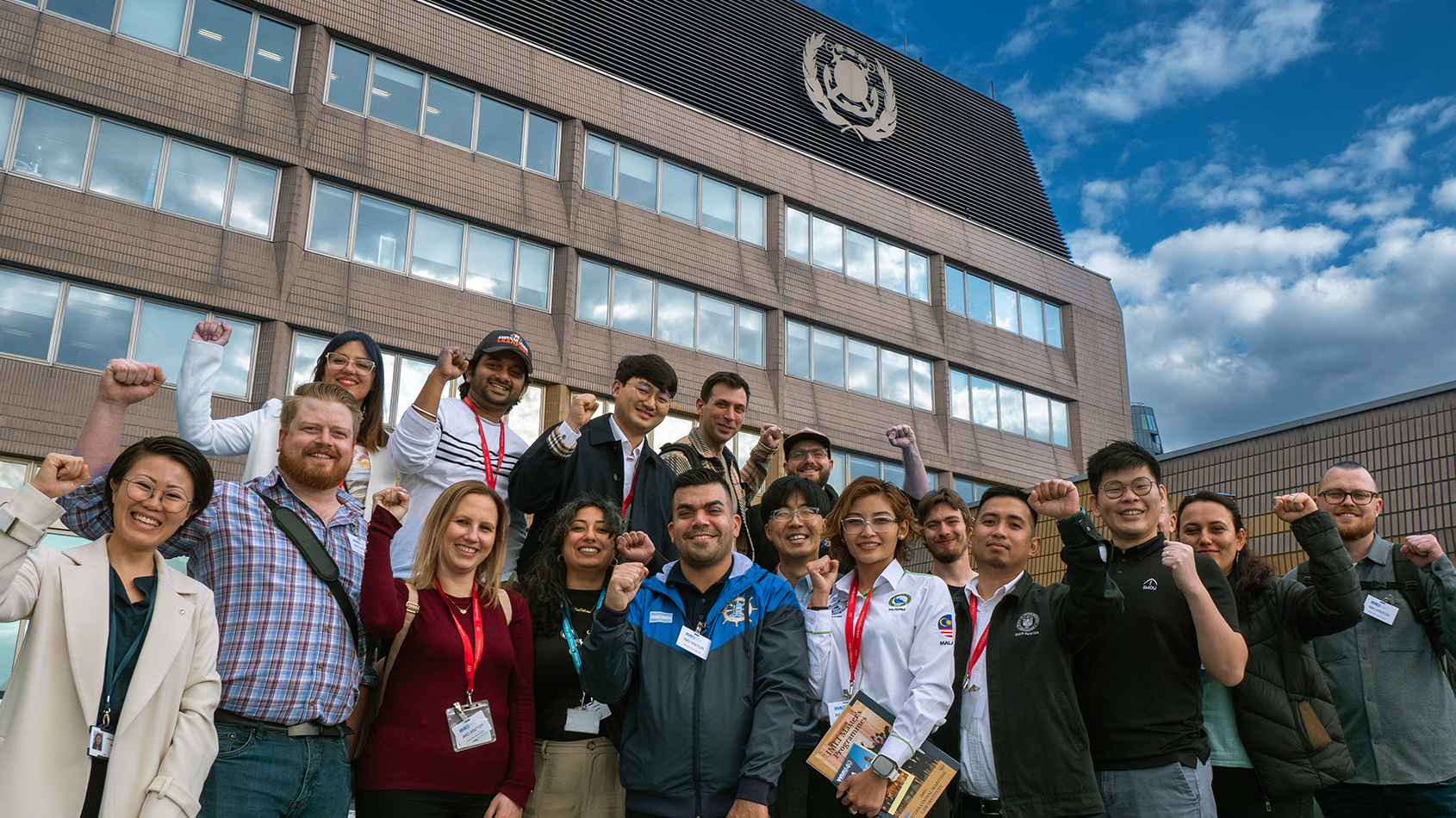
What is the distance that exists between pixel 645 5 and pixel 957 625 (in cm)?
2228

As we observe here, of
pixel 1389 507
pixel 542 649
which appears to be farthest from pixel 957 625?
pixel 1389 507

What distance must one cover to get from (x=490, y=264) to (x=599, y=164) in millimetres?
3516

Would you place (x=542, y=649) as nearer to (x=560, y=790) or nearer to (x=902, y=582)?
(x=560, y=790)

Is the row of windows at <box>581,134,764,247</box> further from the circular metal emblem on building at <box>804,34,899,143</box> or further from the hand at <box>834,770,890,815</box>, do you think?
the hand at <box>834,770,890,815</box>

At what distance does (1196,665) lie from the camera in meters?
4.25

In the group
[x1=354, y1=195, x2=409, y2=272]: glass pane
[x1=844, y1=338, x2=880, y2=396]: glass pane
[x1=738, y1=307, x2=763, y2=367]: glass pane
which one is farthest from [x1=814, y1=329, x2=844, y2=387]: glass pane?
[x1=354, y1=195, x2=409, y2=272]: glass pane

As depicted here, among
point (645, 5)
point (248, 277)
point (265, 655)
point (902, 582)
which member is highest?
point (645, 5)

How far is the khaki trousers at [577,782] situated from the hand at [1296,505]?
319 centimetres

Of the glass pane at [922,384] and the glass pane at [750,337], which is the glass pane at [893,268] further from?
the glass pane at [750,337]

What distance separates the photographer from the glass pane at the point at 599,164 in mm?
21047

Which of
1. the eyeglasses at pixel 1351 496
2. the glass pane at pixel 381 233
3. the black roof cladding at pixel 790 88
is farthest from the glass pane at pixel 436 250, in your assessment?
the eyeglasses at pixel 1351 496

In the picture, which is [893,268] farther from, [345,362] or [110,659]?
[110,659]

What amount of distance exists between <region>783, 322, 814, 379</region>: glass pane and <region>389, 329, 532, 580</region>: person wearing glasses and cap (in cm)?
1746

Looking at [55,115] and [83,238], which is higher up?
[55,115]
